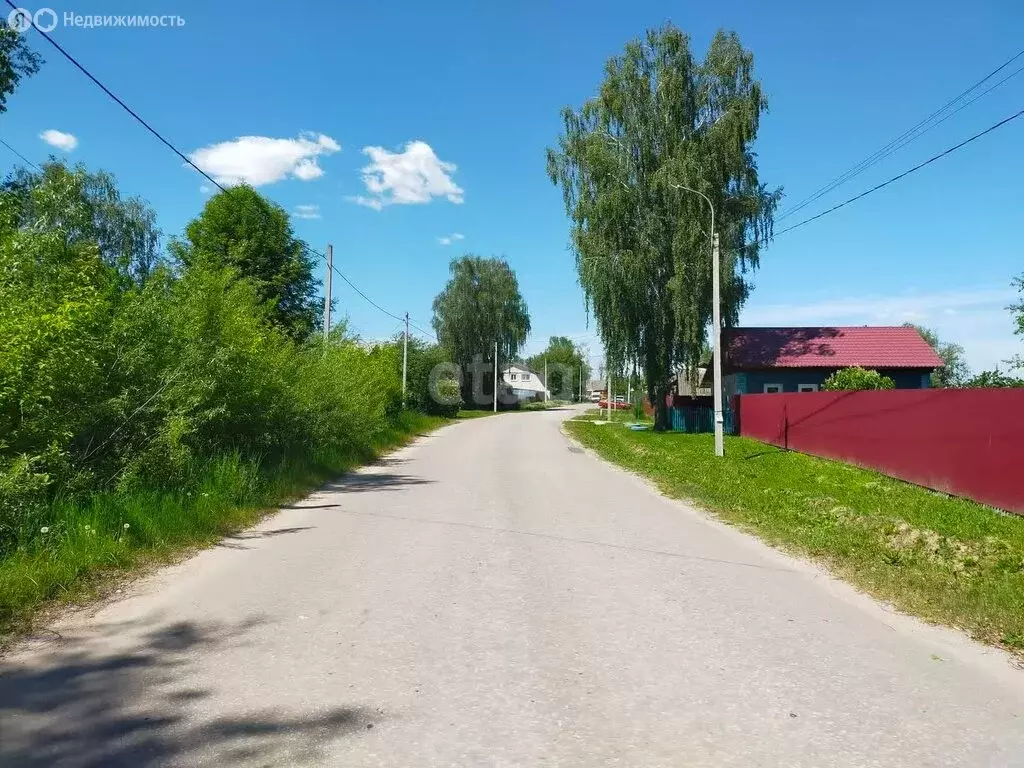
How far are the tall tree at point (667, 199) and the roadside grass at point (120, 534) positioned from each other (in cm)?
2004

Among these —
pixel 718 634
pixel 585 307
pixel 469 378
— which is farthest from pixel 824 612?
pixel 469 378

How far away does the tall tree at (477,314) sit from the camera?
6606 centimetres

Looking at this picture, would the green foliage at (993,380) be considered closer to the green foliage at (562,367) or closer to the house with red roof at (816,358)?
the house with red roof at (816,358)

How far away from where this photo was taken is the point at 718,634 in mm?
5320

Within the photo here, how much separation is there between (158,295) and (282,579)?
561 cm

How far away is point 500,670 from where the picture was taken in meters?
4.54

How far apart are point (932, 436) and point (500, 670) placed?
38.4 feet

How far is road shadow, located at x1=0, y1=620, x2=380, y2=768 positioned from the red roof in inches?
1205

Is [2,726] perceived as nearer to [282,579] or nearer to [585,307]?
[282,579]

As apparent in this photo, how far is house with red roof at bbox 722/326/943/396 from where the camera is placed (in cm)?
3228

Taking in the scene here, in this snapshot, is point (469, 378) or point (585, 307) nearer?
point (585, 307)

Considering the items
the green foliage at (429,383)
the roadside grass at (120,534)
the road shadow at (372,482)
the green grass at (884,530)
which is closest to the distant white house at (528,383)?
the green foliage at (429,383)

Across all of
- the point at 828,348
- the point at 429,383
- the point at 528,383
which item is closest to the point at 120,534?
the point at 828,348

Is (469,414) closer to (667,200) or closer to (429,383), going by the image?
(429,383)
